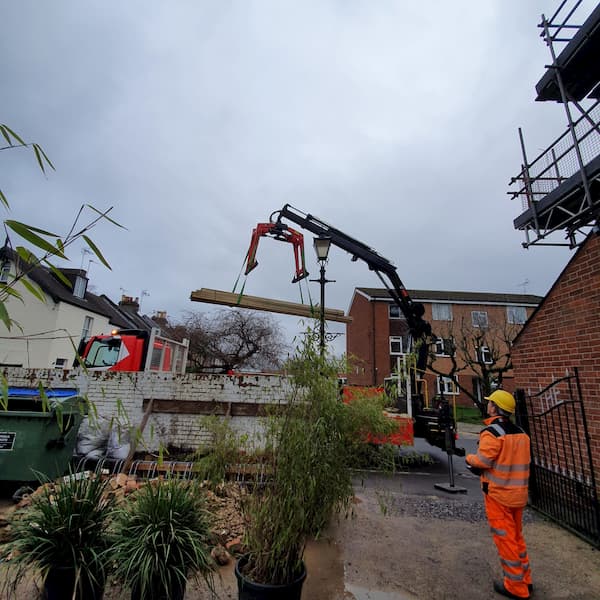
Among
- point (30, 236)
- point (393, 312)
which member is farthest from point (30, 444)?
point (393, 312)

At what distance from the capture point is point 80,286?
21.7 meters

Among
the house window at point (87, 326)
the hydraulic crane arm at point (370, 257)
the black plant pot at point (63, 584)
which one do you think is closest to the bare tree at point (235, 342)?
the house window at point (87, 326)

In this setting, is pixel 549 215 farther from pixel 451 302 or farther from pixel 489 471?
pixel 451 302

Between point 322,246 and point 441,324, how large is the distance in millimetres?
21976

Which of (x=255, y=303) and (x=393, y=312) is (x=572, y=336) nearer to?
(x=255, y=303)

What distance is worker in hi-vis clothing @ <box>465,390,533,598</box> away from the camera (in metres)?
3.04

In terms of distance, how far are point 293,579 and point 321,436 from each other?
3.34 feet

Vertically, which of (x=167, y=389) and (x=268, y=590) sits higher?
(x=167, y=389)

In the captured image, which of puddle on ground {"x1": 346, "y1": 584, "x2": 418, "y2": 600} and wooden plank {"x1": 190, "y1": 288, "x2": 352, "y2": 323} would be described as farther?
wooden plank {"x1": 190, "y1": 288, "x2": 352, "y2": 323}

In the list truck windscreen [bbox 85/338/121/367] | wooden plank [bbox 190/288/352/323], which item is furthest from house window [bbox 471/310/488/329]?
truck windscreen [bbox 85/338/121/367]

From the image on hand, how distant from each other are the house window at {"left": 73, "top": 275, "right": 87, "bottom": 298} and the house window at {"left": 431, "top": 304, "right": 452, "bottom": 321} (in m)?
23.4

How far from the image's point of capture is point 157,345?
27.6ft

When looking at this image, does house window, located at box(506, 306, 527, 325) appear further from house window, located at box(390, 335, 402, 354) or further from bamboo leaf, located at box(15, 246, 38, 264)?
bamboo leaf, located at box(15, 246, 38, 264)

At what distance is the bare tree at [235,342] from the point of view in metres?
22.7
